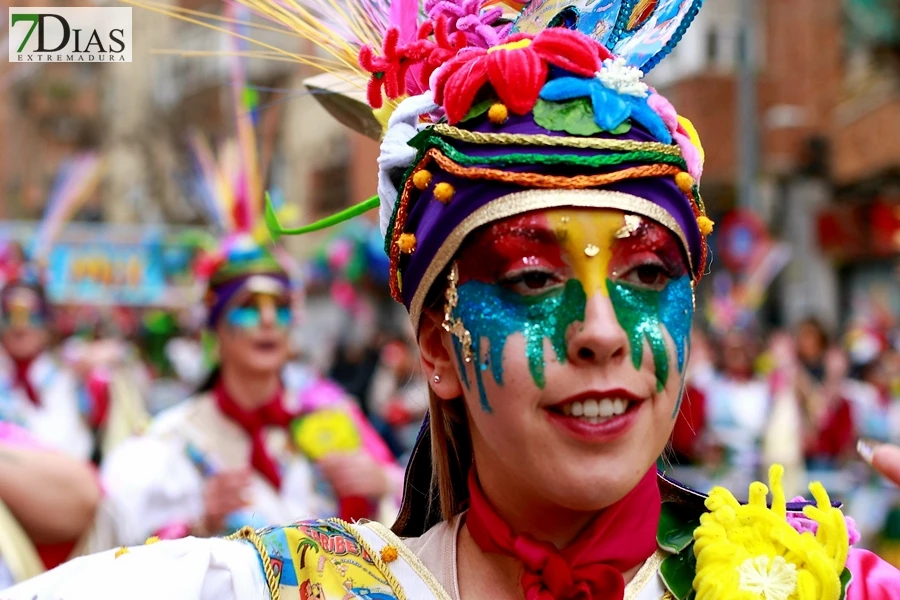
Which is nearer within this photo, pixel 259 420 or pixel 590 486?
pixel 590 486

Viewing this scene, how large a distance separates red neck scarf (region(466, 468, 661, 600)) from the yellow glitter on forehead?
0.35 m

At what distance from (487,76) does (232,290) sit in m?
4.05

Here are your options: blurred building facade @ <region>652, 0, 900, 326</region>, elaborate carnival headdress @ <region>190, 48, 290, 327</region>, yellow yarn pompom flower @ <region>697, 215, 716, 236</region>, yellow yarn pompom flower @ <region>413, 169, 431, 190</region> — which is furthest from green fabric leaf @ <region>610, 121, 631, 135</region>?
blurred building facade @ <region>652, 0, 900, 326</region>

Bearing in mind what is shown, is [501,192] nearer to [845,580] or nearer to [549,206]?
[549,206]

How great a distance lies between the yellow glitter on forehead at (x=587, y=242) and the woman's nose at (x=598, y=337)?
0.09 feet

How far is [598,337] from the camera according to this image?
1822mm

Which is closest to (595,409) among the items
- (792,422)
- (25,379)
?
(25,379)

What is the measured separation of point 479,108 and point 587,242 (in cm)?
29

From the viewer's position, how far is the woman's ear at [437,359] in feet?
6.82

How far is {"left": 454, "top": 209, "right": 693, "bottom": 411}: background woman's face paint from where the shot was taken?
1.87 meters

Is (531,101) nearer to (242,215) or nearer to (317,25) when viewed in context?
(317,25)

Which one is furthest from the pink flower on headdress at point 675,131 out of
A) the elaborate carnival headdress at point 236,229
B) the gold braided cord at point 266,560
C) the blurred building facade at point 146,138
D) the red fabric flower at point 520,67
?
the blurred building facade at point 146,138

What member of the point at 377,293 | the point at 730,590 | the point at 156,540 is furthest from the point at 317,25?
the point at 377,293

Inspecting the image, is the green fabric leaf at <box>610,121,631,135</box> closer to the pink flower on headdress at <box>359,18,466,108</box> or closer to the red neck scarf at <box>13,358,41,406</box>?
the pink flower on headdress at <box>359,18,466,108</box>
